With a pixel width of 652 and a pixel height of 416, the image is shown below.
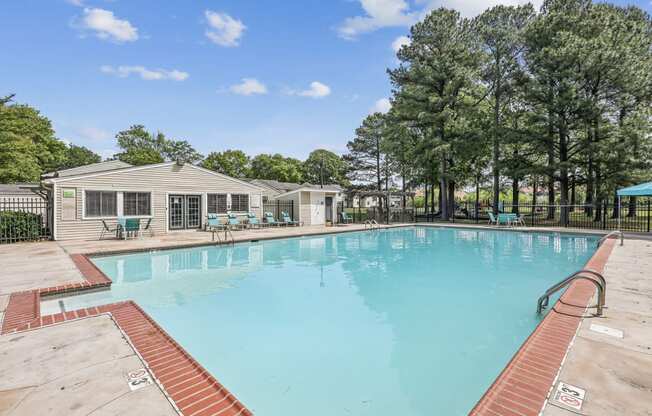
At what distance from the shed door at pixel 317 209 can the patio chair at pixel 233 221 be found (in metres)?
4.75

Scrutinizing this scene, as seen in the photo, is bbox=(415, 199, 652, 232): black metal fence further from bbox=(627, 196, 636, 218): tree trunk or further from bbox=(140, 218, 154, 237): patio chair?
bbox=(140, 218, 154, 237): patio chair

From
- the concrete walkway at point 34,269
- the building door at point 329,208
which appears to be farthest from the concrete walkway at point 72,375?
the building door at point 329,208

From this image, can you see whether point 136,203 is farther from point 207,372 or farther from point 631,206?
point 631,206

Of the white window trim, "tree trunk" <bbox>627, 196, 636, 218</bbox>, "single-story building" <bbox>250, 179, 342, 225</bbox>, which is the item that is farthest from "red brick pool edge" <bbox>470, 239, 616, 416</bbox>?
"tree trunk" <bbox>627, 196, 636, 218</bbox>

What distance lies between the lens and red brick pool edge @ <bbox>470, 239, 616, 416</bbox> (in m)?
1.98

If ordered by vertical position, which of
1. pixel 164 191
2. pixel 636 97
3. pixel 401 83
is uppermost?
pixel 401 83

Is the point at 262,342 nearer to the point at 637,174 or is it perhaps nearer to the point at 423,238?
the point at 423,238

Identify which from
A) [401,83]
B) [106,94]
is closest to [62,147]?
[106,94]

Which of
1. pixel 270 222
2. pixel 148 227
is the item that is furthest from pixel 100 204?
pixel 270 222

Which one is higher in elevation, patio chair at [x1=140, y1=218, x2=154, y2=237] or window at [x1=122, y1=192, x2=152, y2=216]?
window at [x1=122, y1=192, x2=152, y2=216]

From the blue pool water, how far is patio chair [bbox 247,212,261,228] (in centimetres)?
628

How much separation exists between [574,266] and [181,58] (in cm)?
1740

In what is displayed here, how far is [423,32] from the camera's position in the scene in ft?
66.6

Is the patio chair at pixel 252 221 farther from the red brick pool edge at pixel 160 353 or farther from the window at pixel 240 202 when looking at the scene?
the red brick pool edge at pixel 160 353
